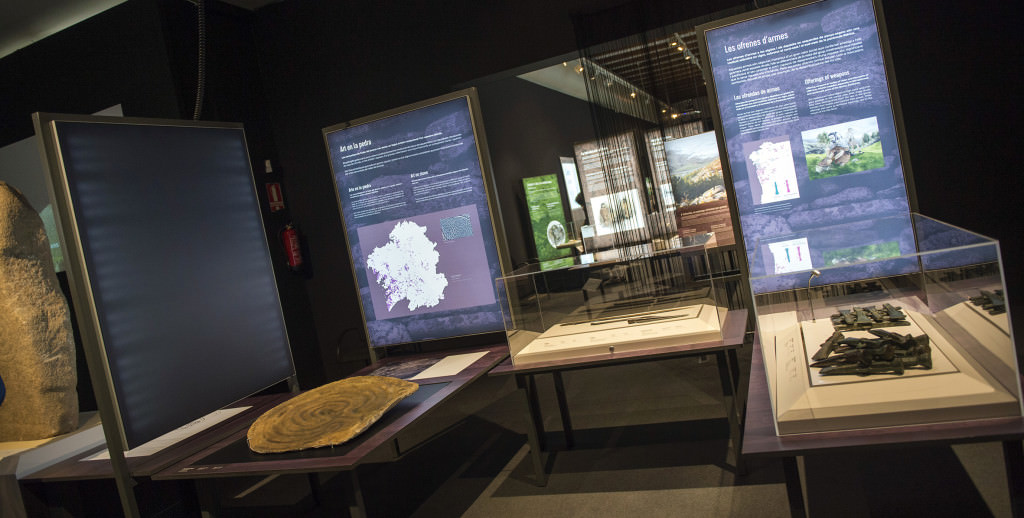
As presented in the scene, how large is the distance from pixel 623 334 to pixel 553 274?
45 centimetres

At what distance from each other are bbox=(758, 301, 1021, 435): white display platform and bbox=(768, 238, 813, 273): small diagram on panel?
13.4 inches

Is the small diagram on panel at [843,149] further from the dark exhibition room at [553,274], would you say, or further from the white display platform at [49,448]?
the white display platform at [49,448]

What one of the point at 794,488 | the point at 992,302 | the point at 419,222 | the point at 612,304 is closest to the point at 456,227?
the point at 419,222

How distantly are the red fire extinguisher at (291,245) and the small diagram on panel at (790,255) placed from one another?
399cm

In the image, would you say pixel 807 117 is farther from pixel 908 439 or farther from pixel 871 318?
pixel 908 439

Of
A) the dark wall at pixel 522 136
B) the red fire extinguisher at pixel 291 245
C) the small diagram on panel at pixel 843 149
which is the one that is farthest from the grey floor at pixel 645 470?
the red fire extinguisher at pixel 291 245

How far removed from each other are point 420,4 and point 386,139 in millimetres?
1432

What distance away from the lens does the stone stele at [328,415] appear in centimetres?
251

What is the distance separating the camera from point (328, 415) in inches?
106

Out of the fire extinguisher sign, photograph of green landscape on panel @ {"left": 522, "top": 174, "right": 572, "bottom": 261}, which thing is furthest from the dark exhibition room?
the fire extinguisher sign

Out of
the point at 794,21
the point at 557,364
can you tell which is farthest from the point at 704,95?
the point at 557,364

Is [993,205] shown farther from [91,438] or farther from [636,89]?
[91,438]

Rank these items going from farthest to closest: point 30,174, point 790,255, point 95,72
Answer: point 30,174
point 95,72
point 790,255

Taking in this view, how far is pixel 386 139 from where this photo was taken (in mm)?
3904
